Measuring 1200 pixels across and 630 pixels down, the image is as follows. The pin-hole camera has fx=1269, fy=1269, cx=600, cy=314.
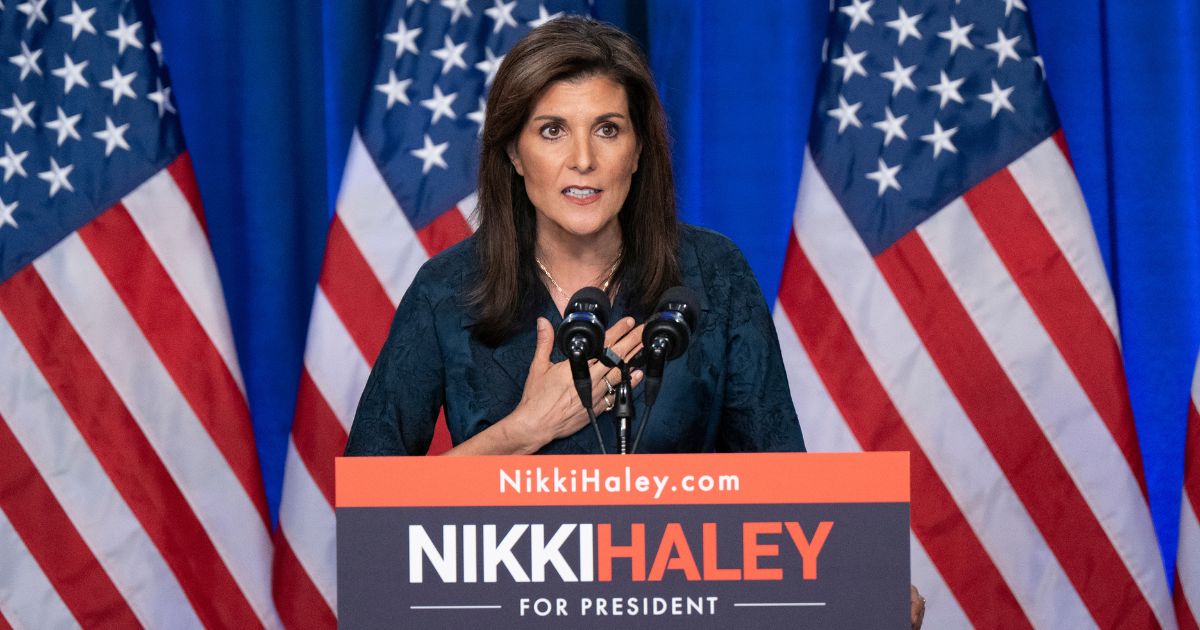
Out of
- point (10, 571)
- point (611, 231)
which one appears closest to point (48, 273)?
point (10, 571)

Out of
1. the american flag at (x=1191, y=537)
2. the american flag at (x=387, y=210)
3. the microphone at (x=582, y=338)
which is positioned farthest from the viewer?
the american flag at (x=387, y=210)

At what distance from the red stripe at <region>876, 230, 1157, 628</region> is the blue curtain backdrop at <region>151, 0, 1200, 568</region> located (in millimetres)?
444

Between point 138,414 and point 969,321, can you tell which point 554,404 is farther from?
point 138,414

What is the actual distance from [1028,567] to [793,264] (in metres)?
0.84

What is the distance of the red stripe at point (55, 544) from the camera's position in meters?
2.89

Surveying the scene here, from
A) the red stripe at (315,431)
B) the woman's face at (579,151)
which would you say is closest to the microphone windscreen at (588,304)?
the woman's face at (579,151)

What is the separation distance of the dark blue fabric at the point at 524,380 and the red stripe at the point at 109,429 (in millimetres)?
1276

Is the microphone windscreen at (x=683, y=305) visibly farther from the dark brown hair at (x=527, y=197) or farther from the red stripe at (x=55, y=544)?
the red stripe at (x=55, y=544)

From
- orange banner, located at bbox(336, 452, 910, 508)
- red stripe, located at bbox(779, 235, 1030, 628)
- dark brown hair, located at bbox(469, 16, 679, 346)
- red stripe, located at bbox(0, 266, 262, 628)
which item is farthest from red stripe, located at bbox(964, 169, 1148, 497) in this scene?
red stripe, located at bbox(0, 266, 262, 628)

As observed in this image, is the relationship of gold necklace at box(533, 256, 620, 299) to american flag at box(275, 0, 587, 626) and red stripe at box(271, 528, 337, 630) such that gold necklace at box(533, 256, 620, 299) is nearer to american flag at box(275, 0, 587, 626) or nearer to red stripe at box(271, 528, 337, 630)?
american flag at box(275, 0, 587, 626)

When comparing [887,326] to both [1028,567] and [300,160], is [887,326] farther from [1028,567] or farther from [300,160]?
[300,160]

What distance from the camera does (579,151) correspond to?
1.80 meters

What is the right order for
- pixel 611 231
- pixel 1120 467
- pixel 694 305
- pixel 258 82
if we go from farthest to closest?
1. pixel 258 82
2. pixel 1120 467
3. pixel 611 231
4. pixel 694 305

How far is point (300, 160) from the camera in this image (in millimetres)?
3309
